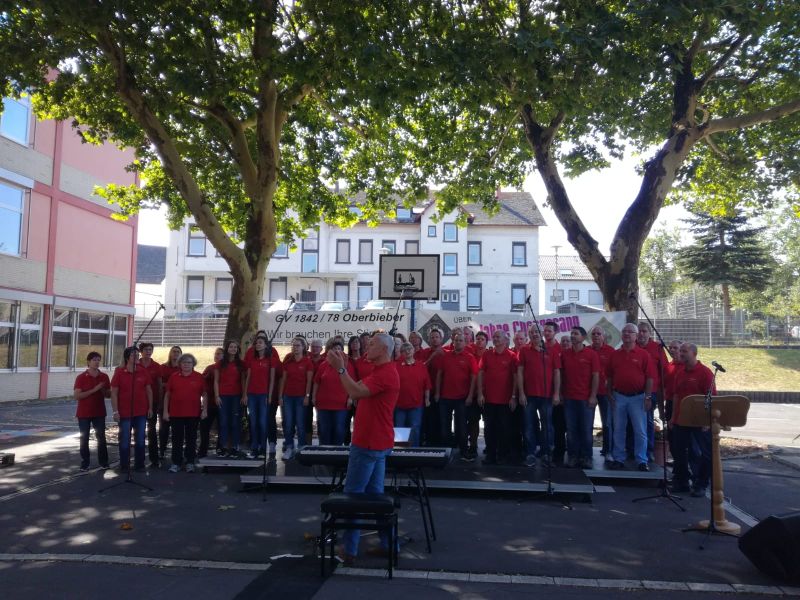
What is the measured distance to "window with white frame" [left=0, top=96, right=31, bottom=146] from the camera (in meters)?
19.8

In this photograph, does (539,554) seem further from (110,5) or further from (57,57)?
(57,57)

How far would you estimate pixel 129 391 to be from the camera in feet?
32.6

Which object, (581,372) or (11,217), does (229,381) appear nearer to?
(581,372)

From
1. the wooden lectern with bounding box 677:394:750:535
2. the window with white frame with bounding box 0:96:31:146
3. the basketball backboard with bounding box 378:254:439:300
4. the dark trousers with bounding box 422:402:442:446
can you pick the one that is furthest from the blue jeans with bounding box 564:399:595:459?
the window with white frame with bounding box 0:96:31:146

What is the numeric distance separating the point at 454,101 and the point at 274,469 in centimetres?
915

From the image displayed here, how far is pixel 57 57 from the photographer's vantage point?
36.8 feet

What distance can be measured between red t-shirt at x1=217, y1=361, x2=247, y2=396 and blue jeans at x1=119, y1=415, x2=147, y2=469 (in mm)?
1171

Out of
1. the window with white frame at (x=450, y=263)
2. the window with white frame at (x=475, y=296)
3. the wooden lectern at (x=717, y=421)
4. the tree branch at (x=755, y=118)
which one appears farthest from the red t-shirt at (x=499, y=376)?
the window with white frame at (x=475, y=296)

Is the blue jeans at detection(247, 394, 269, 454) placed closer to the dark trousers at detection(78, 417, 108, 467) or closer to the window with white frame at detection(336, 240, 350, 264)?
the dark trousers at detection(78, 417, 108, 467)

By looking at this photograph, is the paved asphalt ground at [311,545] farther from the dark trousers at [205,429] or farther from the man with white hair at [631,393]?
the dark trousers at [205,429]

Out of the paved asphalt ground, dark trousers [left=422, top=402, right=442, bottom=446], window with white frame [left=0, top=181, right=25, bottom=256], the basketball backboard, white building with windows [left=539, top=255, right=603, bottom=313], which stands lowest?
the paved asphalt ground

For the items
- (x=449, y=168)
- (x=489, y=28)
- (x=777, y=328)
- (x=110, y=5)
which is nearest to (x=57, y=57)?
(x=110, y=5)

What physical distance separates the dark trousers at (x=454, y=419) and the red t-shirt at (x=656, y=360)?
2.73m

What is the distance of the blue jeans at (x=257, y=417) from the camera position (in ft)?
33.3
